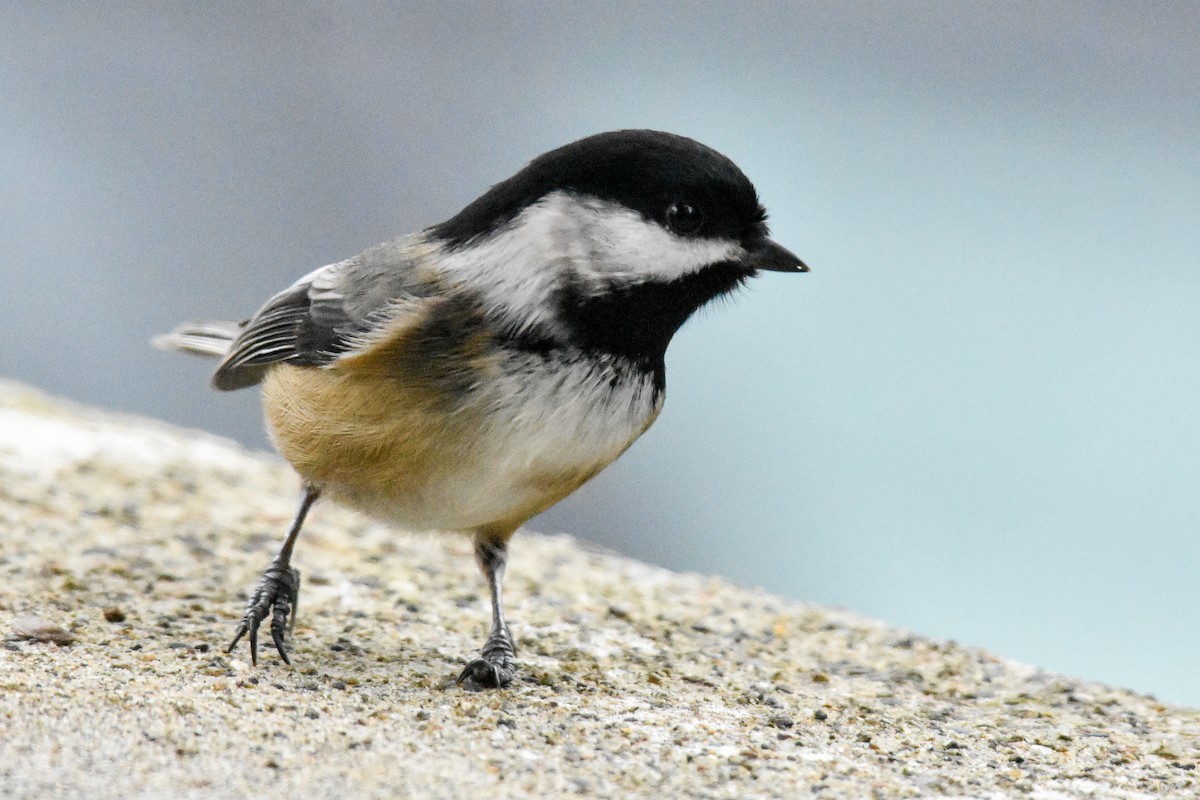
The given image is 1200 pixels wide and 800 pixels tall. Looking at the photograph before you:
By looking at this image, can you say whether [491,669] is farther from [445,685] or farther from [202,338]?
[202,338]

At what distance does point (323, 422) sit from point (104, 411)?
262cm

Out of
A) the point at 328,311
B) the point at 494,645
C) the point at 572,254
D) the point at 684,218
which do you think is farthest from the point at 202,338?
the point at 684,218

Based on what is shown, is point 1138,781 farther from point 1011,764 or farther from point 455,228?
point 455,228

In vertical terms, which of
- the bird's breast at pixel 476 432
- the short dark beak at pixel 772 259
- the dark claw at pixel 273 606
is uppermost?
the short dark beak at pixel 772 259

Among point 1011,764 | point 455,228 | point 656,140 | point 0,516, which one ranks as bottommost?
point 0,516

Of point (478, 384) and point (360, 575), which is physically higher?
point (478, 384)

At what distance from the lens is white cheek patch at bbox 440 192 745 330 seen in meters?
1.78

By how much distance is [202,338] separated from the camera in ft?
8.57

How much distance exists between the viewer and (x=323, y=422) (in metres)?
1.98

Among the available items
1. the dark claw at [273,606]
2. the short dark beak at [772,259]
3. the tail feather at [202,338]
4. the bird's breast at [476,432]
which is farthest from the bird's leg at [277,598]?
the short dark beak at [772,259]

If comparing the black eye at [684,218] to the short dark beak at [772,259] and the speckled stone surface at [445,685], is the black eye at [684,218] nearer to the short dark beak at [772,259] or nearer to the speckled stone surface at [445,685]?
the short dark beak at [772,259]

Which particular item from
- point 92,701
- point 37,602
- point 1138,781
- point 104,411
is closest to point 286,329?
point 37,602

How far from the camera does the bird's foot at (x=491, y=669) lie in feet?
6.36

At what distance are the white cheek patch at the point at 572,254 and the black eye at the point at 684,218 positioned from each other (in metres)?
0.01
